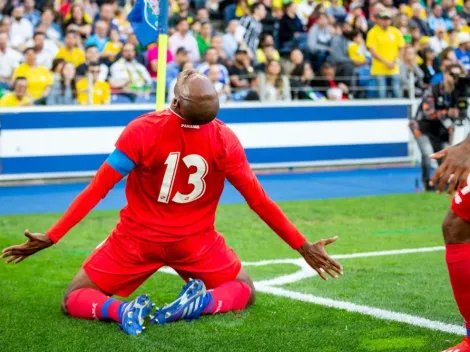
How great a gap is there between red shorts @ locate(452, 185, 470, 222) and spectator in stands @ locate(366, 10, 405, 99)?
13.3 meters

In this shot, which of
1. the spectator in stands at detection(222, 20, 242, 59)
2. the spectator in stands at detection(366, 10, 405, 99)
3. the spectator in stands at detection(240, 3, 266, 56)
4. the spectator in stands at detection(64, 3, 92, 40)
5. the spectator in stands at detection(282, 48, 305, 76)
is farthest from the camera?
the spectator in stands at detection(240, 3, 266, 56)

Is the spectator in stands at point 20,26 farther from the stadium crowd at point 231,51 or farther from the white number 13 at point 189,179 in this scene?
the white number 13 at point 189,179

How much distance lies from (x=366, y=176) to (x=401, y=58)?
3.33 m

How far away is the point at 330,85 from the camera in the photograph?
1741 cm

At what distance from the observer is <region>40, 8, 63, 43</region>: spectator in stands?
53.3 feet

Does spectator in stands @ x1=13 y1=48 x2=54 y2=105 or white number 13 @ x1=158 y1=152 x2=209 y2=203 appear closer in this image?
white number 13 @ x1=158 y1=152 x2=209 y2=203

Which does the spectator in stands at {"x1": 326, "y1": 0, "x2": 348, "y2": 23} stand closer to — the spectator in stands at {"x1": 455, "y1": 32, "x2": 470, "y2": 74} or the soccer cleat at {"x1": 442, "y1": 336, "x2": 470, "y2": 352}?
the spectator in stands at {"x1": 455, "y1": 32, "x2": 470, "y2": 74}

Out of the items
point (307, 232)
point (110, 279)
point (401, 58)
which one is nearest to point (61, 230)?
point (110, 279)

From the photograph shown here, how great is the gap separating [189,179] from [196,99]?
57cm

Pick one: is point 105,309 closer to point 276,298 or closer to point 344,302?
point 276,298

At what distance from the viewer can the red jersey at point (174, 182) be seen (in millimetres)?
5465

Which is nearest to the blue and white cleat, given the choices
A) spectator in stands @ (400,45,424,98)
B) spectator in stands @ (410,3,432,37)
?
spectator in stands @ (400,45,424,98)

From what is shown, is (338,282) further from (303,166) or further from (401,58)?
(401,58)

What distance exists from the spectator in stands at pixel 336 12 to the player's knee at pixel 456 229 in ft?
52.6
